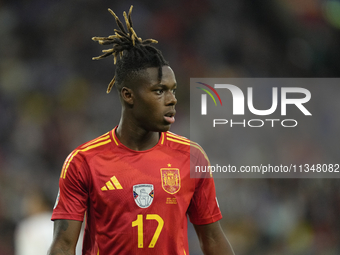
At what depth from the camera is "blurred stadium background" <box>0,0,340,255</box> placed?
23.1ft

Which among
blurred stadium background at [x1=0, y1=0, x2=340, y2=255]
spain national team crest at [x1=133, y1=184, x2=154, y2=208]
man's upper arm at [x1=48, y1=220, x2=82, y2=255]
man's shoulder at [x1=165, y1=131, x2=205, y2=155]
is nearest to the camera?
man's upper arm at [x1=48, y1=220, x2=82, y2=255]

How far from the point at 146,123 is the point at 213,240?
98cm

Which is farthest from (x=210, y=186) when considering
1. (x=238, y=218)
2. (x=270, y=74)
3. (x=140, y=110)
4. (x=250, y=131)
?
(x=270, y=74)

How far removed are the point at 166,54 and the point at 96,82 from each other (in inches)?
52.0

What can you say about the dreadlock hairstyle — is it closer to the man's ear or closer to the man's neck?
the man's ear

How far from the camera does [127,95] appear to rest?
3.22 metres

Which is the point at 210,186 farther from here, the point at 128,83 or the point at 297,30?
the point at 297,30

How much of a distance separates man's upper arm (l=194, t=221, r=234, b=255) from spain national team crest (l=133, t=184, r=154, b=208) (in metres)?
0.50

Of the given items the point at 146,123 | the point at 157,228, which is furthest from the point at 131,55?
the point at 157,228

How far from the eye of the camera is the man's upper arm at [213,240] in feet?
10.6

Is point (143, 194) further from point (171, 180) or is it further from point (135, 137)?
point (135, 137)

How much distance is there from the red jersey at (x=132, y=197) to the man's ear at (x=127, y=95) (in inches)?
12.2

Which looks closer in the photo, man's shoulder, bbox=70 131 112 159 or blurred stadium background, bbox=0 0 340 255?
man's shoulder, bbox=70 131 112 159

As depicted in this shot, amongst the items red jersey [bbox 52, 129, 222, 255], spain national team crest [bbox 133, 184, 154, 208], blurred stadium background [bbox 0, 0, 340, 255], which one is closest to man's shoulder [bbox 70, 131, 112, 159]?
red jersey [bbox 52, 129, 222, 255]
